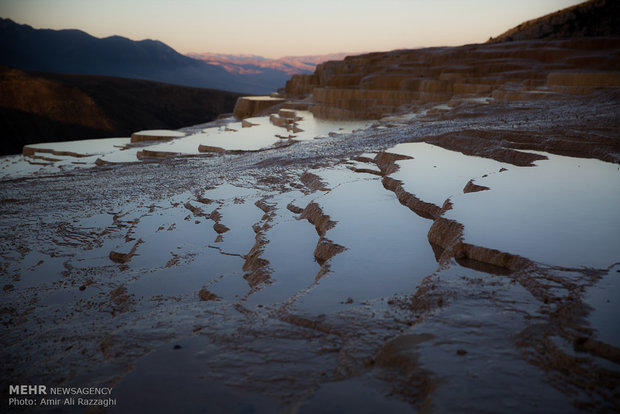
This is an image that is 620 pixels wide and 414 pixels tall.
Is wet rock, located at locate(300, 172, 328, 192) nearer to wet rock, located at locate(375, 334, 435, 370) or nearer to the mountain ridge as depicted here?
wet rock, located at locate(375, 334, 435, 370)

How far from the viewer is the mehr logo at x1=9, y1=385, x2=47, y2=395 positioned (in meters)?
1.98

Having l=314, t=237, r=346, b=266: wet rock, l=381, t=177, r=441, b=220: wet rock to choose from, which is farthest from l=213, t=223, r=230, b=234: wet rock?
l=381, t=177, r=441, b=220: wet rock

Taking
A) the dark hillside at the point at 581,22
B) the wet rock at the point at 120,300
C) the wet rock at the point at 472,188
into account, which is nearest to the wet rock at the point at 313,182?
the wet rock at the point at 472,188

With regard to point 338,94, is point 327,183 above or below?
below

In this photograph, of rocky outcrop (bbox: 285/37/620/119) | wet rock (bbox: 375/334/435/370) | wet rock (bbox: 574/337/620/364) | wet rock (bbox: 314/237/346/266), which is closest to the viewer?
wet rock (bbox: 574/337/620/364)

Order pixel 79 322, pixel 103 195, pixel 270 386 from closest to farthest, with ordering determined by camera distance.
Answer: pixel 270 386 < pixel 79 322 < pixel 103 195

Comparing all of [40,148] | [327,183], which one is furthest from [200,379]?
[40,148]

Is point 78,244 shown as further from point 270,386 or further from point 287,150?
point 287,150

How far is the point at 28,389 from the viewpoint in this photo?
2.02 metres

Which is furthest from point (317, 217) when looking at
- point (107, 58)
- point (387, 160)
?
point (107, 58)

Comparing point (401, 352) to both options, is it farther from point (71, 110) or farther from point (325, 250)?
point (71, 110)

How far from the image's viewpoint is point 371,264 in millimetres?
2980

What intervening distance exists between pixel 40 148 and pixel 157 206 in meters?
11.9

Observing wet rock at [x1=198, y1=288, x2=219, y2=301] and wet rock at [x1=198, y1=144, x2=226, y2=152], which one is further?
wet rock at [x1=198, y1=144, x2=226, y2=152]
